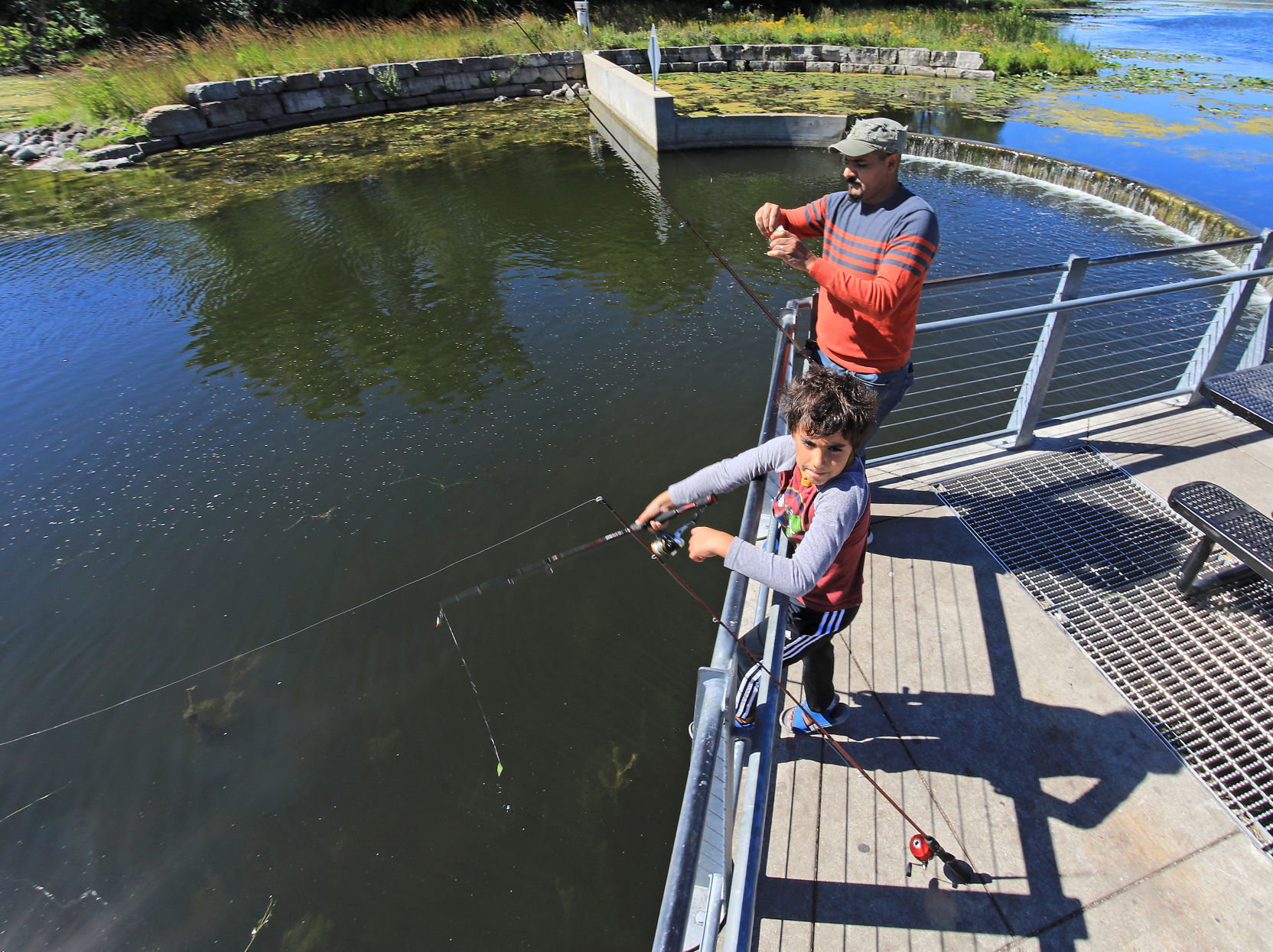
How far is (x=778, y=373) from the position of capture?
373 cm

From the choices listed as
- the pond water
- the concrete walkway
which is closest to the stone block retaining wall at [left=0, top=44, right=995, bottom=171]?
the pond water

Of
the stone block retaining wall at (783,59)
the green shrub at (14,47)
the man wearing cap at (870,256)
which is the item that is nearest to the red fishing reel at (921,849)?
the man wearing cap at (870,256)

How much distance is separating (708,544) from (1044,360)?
3328 millimetres

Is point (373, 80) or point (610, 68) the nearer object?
point (610, 68)

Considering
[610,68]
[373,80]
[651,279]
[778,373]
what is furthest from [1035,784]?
[373,80]

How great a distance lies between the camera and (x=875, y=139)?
2934 mm

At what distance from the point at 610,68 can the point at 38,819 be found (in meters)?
21.4

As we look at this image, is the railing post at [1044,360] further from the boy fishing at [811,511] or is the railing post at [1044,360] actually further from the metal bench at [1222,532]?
the boy fishing at [811,511]

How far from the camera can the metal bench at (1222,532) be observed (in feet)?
9.95

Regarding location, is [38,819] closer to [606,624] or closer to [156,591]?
[156,591]

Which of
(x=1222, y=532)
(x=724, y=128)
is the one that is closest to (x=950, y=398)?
(x=1222, y=532)

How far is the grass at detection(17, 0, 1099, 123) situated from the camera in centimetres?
1862

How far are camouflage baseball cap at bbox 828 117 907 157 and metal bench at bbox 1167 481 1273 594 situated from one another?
2322 millimetres

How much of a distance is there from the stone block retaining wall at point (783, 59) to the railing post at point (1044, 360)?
23111mm
